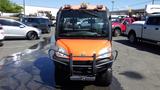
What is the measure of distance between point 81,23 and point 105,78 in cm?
181

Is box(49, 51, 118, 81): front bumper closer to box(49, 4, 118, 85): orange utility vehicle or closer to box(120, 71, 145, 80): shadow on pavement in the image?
box(49, 4, 118, 85): orange utility vehicle

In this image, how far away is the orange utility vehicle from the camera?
7980 mm

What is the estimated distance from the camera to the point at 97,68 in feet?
26.3

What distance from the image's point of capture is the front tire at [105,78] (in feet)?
27.9

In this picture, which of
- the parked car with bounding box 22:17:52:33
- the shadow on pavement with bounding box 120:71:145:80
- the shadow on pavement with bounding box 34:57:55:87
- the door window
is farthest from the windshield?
the parked car with bounding box 22:17:52:33

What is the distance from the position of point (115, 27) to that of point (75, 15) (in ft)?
63.2

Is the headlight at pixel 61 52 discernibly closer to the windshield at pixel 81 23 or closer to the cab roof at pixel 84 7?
the windshield at pixel 81 23

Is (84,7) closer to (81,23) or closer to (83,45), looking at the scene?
(81,23)

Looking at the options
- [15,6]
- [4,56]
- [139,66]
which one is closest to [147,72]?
[139,66]

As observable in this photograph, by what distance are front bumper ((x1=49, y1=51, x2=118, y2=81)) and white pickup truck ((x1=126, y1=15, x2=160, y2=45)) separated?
9.45 meters

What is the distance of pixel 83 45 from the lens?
27.2ft

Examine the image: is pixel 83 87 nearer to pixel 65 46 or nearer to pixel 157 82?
pixel 65 46

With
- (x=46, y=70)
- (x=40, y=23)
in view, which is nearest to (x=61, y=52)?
(x=46, y=70)

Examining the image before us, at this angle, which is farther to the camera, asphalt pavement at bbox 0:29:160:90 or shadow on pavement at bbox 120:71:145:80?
shadow on pavement at bbox 120:71:145:80
